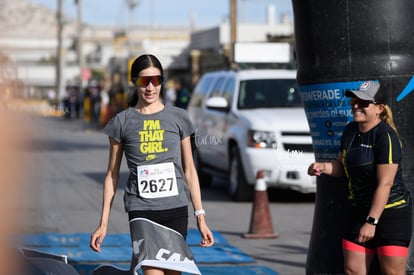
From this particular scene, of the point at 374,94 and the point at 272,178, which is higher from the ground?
the point at 374,94

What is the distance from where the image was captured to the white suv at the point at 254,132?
13344mm

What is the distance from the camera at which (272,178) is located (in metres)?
13.4

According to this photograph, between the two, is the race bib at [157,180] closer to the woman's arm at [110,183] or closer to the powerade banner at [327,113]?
the woman's arm at [110,183]

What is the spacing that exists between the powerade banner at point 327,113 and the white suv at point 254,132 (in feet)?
18.9

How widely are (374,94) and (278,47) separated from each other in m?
16.3

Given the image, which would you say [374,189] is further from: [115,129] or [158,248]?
[115,129]

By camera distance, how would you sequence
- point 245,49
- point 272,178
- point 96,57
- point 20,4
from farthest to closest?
point 96,57
point 245,49
point 272,178
point 20,4

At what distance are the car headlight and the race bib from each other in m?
7.89

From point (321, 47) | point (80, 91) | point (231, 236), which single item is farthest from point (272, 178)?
point (80, 91)

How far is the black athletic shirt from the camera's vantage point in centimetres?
543

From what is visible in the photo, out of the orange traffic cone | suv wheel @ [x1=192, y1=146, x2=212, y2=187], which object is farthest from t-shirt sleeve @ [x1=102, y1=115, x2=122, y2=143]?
suv wheel @ [x1=192, y1=146, x2=212, y2=187]

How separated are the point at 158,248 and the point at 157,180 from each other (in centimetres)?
41

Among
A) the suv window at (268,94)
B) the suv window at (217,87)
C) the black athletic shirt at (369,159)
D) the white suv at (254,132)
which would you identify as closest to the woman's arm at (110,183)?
the black athletic shirt at (369,159)

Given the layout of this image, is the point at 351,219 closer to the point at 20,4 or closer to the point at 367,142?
the point at 367,142
